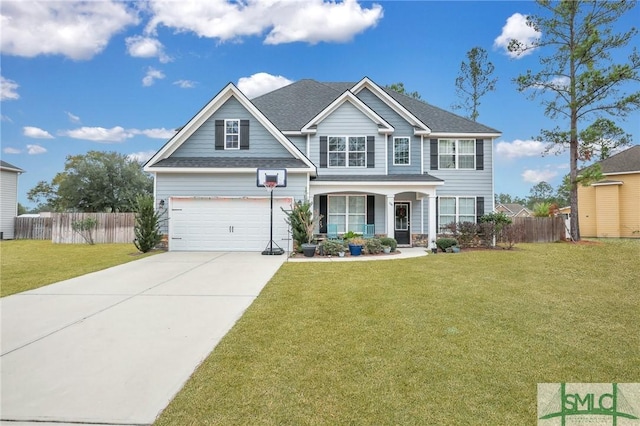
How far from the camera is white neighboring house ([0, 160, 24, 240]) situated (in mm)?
21589

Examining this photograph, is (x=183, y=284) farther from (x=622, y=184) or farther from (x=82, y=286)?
(x=622, y=184)

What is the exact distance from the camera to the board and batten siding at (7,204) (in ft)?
70.8

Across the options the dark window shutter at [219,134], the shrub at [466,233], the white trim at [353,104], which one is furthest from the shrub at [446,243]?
the dark window shutter at [219,134]

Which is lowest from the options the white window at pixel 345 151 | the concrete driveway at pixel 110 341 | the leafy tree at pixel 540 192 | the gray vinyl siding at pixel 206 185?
the concrete driveway at pixel 110 341

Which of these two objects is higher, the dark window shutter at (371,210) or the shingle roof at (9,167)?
the shingle roof at (9,167)

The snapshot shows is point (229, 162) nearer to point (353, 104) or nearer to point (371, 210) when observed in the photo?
point (353, 104)

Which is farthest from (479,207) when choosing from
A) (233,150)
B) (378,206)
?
(233,150)

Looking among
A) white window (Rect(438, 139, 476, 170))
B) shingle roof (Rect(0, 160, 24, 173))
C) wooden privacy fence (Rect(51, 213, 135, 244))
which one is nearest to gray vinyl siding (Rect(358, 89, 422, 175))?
white window (Rect(438, 139, 476, 170))

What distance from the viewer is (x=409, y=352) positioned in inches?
156

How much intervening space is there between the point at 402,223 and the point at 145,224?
12.0m

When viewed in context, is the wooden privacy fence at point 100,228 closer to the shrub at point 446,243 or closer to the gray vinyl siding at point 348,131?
the gray vinyl siding at point 348,131

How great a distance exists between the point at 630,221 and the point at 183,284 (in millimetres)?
28200

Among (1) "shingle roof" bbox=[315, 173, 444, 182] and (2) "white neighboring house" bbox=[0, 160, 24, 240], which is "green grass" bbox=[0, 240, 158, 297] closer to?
(1) "shingle roof" bbox=[315, 173, 444, 182]

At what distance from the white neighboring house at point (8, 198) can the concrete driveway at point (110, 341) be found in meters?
19.9
